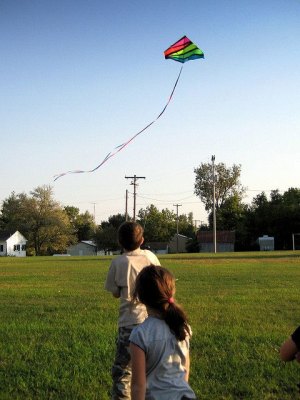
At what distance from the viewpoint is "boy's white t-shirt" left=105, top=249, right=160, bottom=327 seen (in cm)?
432

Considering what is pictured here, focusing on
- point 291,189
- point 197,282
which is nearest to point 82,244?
point 291,189

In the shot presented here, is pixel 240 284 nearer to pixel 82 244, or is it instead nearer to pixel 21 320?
pixel 21 320

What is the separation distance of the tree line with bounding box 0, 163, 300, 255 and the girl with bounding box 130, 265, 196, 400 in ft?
258

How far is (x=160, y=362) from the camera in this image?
274 cm

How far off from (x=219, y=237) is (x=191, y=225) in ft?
125

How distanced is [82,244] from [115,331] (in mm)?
104637

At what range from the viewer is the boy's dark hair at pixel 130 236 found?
435 centimetres

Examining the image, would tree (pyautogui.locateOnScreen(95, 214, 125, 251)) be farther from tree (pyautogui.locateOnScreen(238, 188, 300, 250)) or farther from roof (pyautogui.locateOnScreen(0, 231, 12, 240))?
tree (pyautogui.locateOnScreen(238, 188, 300, 250))

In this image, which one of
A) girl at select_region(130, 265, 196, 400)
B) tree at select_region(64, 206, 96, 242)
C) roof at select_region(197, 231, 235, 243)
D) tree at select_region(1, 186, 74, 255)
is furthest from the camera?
tree at select_region(64, 206, 96, 242)

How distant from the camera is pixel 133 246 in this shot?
441 cm

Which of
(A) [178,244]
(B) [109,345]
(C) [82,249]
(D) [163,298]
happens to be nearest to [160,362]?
(D) [163,298]

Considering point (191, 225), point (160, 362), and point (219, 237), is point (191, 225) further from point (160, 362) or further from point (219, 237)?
point (160, 362)

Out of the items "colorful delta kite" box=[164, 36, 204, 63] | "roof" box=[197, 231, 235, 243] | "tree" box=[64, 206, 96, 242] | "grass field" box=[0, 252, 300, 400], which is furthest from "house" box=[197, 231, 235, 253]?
"colorful delta kite" box=[164, 36, 204, 63]

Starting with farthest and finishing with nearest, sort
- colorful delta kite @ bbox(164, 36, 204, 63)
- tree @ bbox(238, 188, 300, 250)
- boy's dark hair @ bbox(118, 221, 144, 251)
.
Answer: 1. tree @ bbox(238, 188, 300, 250)
2. colorful delta kite @ bbox(164, 36, 204, 63)
3. boy's dark hair @ bbox(118, 221, 144, 251)
